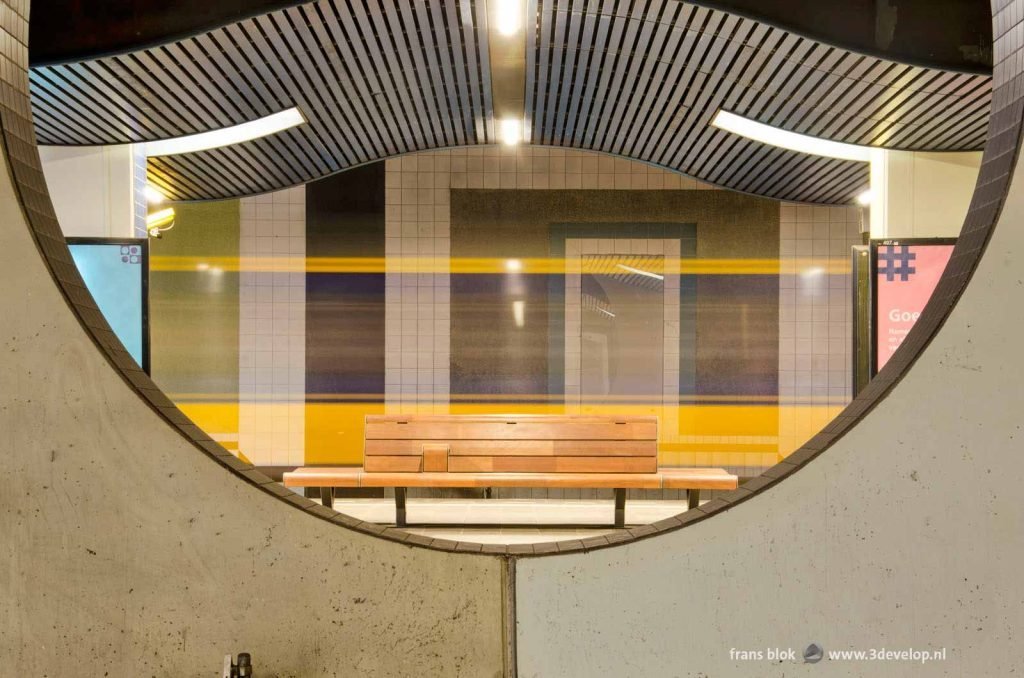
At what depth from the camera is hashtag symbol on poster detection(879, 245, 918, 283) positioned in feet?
12.6

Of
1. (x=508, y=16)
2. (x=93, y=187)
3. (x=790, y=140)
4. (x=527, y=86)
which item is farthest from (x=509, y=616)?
(x=790, y=140)

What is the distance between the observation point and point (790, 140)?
471cm

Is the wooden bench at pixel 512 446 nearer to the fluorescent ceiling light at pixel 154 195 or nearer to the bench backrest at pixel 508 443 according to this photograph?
the bench backrest at pixel 508 443

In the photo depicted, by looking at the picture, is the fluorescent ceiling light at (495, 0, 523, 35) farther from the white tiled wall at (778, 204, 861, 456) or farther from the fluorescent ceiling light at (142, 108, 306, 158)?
the white tiled wall at (778, 204, 861, 456)

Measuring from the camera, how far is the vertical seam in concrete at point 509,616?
51.8 inches

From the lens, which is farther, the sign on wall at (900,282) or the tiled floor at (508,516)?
the tiled floor at (508,516)

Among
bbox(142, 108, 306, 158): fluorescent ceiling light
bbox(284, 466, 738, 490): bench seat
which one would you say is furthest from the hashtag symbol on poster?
bbox(142, 108, 306, 158): fluorescent ceiling light

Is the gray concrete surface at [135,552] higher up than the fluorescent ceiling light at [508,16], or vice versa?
the fluorescent ceiling light at [508,16]

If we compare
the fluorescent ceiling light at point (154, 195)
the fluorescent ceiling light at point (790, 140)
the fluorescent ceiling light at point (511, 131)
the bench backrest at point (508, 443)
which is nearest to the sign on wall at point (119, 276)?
the bench backrest at point (508, 443)

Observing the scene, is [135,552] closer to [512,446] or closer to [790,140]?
[512,446]

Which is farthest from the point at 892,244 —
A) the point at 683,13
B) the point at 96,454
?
the point at 96,454

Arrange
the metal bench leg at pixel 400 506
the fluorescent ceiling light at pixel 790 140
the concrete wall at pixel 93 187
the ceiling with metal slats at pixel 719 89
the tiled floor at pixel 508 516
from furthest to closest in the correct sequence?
the metal bench leg at pixel 400 506 < the tiled floor at pixel 508 516 < the fluorescent ceiling light at pixel 790 140 < the concrete wall at pixel 93 187 < the ceiling with metal slats at pixel 719 89

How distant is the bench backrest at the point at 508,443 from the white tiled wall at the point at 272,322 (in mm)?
1183

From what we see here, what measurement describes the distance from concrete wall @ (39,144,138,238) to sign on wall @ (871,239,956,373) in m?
4.48
